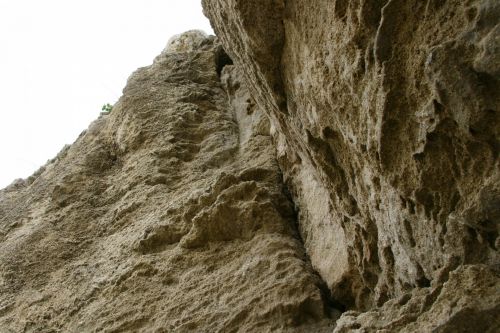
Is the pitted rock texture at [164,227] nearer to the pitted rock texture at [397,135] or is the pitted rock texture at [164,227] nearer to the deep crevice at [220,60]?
the deep crevice at [220,60]

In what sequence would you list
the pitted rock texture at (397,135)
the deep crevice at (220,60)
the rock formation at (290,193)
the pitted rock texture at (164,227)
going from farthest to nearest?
the deep crevice at (220,60), the pitted rock texture at (164,227), the rock formation at (290,193), the pitted rock texture at (397,135)

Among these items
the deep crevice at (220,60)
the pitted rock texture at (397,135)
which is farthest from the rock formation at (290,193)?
the deep crevice at (220,60)

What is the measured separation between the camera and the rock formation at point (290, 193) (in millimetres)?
2475

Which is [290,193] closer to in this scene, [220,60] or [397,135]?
[397,135]

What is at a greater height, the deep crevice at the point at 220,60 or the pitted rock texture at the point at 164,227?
the deep crevice at the point at 220,60

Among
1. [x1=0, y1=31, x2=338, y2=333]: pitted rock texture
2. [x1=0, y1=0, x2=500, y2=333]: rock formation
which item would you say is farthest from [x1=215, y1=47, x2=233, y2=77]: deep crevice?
[x1=0, y1=0, x2=500, y2=333]: rock formation

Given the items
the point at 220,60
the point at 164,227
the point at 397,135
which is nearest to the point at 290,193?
the point at 164,227

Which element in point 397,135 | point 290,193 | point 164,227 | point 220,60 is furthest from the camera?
point 220,60

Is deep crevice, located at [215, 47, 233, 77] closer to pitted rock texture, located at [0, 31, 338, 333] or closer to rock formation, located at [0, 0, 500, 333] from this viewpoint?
pitted rock texture, located at [0, 31, 338, 333]

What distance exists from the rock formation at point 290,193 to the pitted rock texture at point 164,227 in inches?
0.7

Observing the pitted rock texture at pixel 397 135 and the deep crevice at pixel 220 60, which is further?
the deep crevice at pixel 220 60

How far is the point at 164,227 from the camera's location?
5.21 metres

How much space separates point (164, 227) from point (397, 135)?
281 cm

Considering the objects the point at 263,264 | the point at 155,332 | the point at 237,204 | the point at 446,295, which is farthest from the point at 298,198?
the point at 446,295
